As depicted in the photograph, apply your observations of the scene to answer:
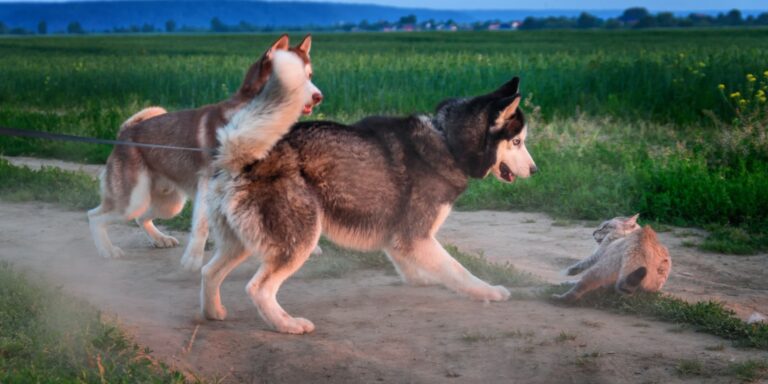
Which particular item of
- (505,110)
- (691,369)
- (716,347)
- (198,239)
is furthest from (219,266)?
(716,347)

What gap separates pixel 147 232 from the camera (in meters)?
8.30

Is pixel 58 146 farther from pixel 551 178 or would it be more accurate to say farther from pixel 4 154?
pixel 551 178

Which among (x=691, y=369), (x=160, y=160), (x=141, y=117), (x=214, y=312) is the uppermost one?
(x=141, y=117)

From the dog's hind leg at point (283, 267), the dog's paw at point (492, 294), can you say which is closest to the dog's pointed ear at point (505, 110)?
the dog's paw at point (492, 294)

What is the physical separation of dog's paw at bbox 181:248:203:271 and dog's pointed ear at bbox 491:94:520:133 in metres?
2.49

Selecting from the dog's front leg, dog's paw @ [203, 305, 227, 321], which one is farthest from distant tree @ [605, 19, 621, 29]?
dog's paw @ [203, 305, 227, 321]

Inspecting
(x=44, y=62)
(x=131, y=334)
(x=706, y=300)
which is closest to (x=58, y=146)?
(x=131, y=334)

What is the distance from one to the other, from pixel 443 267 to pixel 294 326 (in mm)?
1091

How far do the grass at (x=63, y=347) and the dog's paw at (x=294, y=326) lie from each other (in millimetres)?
884

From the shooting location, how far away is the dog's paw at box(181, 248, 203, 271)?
23.9ft

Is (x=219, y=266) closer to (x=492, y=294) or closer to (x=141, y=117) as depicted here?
(x=492, y=294)

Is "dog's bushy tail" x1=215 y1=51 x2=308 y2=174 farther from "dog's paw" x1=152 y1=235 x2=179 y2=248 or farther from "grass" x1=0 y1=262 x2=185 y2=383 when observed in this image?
"dog's paw" x1=152 y1=235 x2=179 y2=248

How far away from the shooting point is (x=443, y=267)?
615 cm

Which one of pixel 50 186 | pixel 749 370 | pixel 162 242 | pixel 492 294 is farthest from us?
pixel 50 186
